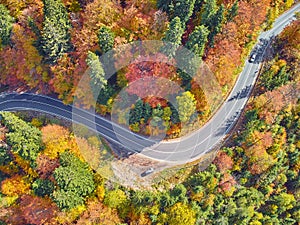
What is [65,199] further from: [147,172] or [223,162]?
[223,162]

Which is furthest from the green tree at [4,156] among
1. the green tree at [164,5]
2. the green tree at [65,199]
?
the green tree at [164,5]

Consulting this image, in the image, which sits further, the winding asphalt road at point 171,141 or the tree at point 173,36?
the winding asphalt road at point 171,141

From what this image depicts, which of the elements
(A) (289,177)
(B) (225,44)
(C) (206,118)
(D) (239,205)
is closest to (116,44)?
(B) (225,44)

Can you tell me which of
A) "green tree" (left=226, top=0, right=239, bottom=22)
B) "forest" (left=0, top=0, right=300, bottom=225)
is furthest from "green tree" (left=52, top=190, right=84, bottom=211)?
"green tree" (left=226, top=0, right=239, bottom=22)

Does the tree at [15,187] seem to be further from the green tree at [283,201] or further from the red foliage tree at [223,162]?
the green tree at [283,201]

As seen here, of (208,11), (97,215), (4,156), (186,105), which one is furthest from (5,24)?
(97,215)

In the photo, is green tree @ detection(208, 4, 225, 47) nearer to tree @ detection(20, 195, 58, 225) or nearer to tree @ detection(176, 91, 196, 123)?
tree @ detection(176, 91, 196, 123)

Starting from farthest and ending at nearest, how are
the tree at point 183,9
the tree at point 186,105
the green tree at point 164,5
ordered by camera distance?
the tree at point 186,105 < the green tree at point 164,5 < the tree at point 183,9
